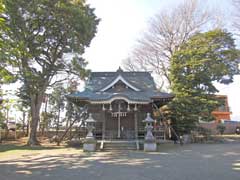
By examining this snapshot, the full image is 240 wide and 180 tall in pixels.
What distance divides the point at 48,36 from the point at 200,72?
12.3 metres

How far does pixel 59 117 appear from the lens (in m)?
20.8

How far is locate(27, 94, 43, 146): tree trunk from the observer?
1434 cm

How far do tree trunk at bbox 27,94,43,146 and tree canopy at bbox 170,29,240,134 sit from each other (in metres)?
10.5

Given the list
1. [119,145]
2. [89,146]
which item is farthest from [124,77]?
[89,146]

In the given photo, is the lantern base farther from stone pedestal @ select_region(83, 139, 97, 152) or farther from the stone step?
the stone step

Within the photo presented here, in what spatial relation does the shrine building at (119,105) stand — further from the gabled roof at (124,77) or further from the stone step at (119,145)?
the stone step at (119,145)

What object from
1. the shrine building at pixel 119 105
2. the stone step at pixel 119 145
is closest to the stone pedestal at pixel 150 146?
the stone step at pixel 119 145

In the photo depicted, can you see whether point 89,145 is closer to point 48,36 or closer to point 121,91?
point 121,91

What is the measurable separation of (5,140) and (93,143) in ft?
35.7

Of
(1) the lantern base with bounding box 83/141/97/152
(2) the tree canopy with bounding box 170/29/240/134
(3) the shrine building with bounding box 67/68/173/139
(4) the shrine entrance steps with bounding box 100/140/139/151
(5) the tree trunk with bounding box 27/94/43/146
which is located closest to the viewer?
(1) the lantern base with bounding box 83/141/97/152

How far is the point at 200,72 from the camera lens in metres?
16.3

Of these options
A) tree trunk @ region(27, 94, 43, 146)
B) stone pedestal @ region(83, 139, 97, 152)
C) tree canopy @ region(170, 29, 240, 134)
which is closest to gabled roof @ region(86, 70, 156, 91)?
tree canopy @ region(170, 29, 240, 134)

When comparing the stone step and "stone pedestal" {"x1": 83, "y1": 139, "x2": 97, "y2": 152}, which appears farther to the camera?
the stone step

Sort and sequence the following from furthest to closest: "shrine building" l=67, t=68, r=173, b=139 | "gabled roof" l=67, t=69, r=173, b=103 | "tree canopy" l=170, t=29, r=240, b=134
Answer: "tree canopy" l=170, t=29, r=240, b=134 → "shrine building" l=67, t=68, r=173, b=139 → "gabled roof" l=67, t=69, r=173, b=103
